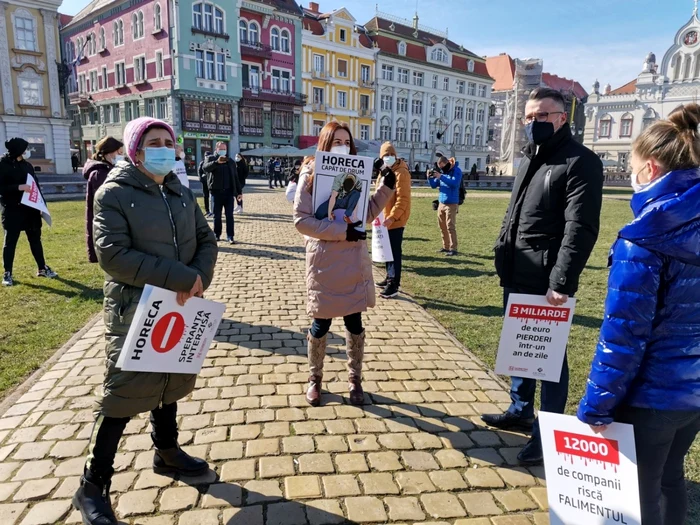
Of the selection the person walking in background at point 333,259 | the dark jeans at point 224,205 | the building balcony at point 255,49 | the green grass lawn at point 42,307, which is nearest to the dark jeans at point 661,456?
the person walking in background at point 333,259

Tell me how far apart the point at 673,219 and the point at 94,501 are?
3.00 metres

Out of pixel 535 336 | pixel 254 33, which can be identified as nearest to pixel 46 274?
pixel 535 336

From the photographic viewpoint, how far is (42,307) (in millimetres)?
6344

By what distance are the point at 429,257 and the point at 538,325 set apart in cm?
725

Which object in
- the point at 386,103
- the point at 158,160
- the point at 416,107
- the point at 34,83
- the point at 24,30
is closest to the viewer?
the point at 158,160

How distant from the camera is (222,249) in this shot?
35.0ft

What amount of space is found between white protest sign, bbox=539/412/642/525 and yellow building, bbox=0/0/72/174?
4071 centimetres

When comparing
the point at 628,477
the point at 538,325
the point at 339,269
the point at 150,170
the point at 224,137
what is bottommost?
the point at 628,477

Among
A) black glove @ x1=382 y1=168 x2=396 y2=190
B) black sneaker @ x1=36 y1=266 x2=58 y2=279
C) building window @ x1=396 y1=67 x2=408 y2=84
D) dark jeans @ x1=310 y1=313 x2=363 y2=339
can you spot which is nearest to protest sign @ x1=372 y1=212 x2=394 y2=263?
black glove @ x1=382 y1=168 x2=396 y2=190

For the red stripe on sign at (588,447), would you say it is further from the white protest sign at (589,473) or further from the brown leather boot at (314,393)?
the brown leather boot at (314,393)

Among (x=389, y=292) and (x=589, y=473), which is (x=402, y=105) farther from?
(x=589, y=473)

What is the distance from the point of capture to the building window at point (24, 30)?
35219 mm

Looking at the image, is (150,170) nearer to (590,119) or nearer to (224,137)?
(224,137)

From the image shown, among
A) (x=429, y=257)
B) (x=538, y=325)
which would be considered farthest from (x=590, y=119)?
(x=538, y=325)
